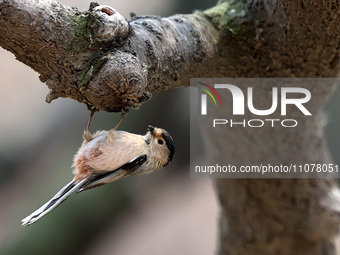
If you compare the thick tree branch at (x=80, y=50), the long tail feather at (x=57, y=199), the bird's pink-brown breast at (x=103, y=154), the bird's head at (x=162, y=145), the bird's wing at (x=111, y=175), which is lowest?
the long tail feather at (x=57, y=199)

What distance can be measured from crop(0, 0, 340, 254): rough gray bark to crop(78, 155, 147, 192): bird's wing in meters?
0.27

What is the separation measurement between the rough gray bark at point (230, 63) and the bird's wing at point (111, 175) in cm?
27

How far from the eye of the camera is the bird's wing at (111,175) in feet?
4.94

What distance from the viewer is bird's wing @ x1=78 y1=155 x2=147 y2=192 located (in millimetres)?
1505

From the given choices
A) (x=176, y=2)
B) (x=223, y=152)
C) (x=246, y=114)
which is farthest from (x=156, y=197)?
(x=246, y=114)

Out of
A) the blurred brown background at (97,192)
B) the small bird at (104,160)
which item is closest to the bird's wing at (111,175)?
the small bird at (104,160)

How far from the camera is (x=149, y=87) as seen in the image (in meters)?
1.45

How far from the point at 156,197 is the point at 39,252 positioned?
1.19 metres

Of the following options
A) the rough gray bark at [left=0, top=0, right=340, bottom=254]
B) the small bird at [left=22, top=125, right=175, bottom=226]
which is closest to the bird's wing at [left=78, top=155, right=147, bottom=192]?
the small bird at [left=22, top=125, right=175, bottom=226]

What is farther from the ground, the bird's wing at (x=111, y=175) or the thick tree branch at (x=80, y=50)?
the thick tree branch at (x=80, y=50)

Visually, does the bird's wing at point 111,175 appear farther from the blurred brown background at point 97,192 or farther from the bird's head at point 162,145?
the blurred brown background at point 97,192

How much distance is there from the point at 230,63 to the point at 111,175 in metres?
0.63

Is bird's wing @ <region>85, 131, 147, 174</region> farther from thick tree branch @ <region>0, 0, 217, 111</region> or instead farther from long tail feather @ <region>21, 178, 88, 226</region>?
thick tree branch @ <region>0, 0, 217, 111</region>

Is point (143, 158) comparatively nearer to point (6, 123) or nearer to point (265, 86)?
point (265, 86)
